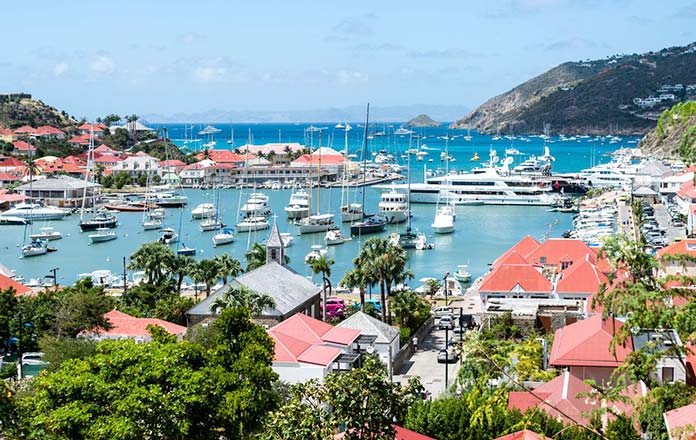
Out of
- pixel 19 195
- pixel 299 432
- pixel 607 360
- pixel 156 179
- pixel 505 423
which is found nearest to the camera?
pixel 299 432

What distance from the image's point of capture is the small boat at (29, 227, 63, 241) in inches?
3066

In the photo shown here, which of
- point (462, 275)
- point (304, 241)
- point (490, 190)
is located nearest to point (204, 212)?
point (304, 241)

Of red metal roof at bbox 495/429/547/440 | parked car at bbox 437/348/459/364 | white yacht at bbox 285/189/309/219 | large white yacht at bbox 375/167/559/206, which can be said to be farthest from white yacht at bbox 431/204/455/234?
red metal roof at bbox 495/429/547/440

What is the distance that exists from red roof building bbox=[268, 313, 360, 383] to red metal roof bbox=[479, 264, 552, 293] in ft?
29.4

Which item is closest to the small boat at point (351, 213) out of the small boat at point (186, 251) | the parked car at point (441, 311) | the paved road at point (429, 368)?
the small boat at point (186, 251)

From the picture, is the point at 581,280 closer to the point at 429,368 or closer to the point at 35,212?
the point at 429,368

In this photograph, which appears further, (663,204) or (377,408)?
(663,204)

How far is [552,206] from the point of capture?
327 ft

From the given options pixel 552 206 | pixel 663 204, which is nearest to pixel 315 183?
pixel 552 206

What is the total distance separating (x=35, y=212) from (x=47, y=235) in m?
12.9

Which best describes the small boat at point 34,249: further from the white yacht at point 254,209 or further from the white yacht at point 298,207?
the white yacht at point 298,207

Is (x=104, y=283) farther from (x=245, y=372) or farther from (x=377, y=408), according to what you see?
(x=377, y=408)

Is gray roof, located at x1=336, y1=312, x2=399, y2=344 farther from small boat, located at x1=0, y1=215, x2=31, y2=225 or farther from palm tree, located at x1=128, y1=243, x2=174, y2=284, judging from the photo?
small boat, located at x1=0, y1=215, x2=31, y2=225

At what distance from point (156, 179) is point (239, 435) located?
96.8 m
